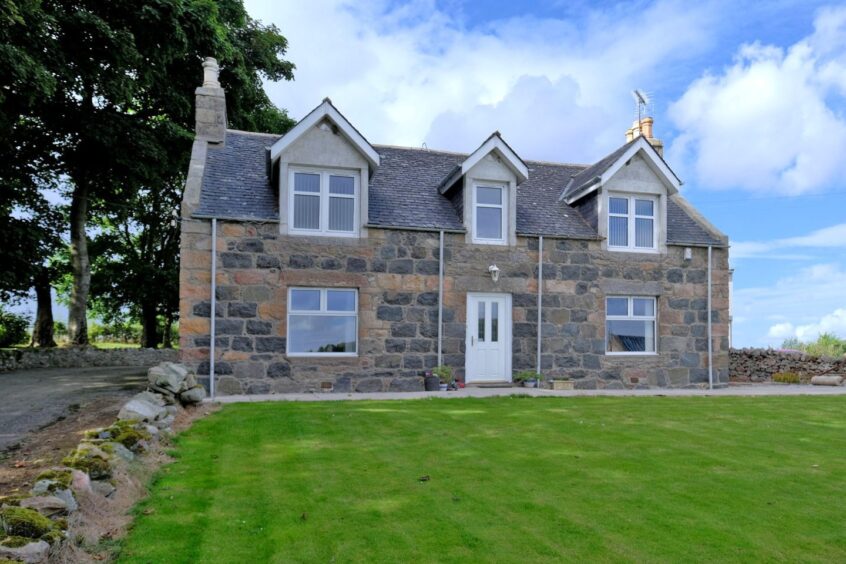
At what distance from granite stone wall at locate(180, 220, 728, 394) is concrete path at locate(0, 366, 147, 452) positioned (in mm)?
2670

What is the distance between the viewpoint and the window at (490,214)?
1596 cm

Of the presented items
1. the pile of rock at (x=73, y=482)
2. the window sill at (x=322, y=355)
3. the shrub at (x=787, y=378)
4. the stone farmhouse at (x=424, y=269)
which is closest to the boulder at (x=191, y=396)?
the pile of rock at (x=73, y=482)

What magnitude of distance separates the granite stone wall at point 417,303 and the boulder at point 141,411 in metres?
4.23

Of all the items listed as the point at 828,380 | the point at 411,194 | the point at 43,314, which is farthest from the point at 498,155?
the point at 43,314

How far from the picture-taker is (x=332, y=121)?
48.1ft

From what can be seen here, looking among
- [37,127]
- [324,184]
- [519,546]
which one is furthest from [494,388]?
[37,127]

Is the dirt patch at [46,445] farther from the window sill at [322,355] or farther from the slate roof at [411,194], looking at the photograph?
the slate roof at [411,194]

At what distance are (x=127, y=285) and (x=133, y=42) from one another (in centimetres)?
1311

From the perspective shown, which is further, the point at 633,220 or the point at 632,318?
the point at 633,220

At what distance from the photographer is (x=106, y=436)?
7.25m

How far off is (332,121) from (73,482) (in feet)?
36.1

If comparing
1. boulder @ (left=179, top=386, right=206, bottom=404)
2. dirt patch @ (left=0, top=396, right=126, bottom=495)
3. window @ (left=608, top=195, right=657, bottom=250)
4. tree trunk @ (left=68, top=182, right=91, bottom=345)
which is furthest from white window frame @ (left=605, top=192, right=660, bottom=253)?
tree trunk @ (left=68, top=182, right=91, bottom=345)

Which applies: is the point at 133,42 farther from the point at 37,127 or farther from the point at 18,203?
the point at 18,203

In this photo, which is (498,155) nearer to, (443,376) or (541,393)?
(443,376)
